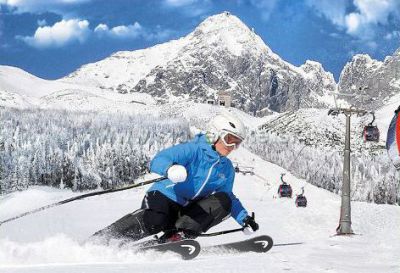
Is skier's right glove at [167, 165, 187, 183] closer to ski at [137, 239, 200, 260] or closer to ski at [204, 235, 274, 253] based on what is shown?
ski at [137, 239, 200, 260]

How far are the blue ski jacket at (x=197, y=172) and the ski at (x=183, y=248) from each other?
64cm

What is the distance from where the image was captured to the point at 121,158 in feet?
356

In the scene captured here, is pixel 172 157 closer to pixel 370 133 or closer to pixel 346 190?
pixel 346 190

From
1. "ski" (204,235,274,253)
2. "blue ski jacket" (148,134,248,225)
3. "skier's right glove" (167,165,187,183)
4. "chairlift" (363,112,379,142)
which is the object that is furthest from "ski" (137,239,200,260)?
"chairlift" (363,112,379,142)

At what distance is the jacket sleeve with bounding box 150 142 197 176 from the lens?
7.06 metres

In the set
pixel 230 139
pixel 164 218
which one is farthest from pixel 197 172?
pixel 164 218

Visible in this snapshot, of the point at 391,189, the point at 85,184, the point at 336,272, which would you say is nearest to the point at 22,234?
the point at 336,272

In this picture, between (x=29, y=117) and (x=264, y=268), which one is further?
(x=29, y=117)

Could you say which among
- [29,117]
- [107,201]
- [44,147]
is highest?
[29,117]

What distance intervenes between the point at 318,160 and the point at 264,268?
142 meters

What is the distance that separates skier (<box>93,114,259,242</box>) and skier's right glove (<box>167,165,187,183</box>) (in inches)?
18.6

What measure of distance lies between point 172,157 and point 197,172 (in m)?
0.42

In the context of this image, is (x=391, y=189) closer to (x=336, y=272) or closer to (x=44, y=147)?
(x=44, y=147)

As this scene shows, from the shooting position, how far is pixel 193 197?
299 inches
